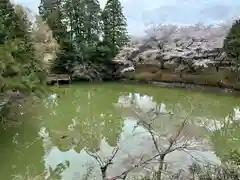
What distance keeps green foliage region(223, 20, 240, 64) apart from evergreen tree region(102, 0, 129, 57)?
18.2 ft

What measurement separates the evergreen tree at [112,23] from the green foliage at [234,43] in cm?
554

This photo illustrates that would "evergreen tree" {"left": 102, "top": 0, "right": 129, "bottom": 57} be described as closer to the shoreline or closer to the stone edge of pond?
the shoreline

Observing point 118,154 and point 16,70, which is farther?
point 16,70

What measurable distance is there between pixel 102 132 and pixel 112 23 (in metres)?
9.66

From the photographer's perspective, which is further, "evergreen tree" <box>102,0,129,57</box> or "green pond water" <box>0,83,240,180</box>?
"evergreen tree" <box>102,0,129,57</box>

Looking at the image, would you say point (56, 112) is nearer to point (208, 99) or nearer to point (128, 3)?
point (208, 99)

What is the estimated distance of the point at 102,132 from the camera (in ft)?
26.9

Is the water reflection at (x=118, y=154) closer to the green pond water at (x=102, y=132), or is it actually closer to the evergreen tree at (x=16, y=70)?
the green pond water at (x=102, y=132)

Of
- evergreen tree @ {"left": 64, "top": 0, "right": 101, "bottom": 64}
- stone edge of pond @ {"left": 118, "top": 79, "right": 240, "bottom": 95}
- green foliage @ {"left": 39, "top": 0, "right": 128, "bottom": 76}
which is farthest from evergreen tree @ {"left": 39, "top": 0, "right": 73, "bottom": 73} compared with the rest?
stone edge of pond @ {"left": 118, "top": 79, "right": 240, "bottom": 95}

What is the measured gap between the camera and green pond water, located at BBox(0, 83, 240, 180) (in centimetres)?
626

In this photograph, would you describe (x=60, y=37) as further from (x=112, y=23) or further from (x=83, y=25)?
(x=112, y=23)

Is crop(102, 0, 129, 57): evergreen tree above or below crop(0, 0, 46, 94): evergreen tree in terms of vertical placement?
above

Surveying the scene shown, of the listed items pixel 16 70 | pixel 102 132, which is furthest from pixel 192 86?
pixel 16 70

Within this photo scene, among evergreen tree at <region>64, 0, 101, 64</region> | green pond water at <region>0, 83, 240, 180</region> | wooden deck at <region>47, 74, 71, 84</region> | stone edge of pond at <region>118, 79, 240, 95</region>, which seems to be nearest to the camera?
→ green pond water at <region>0, 83, 240, 180</region>
